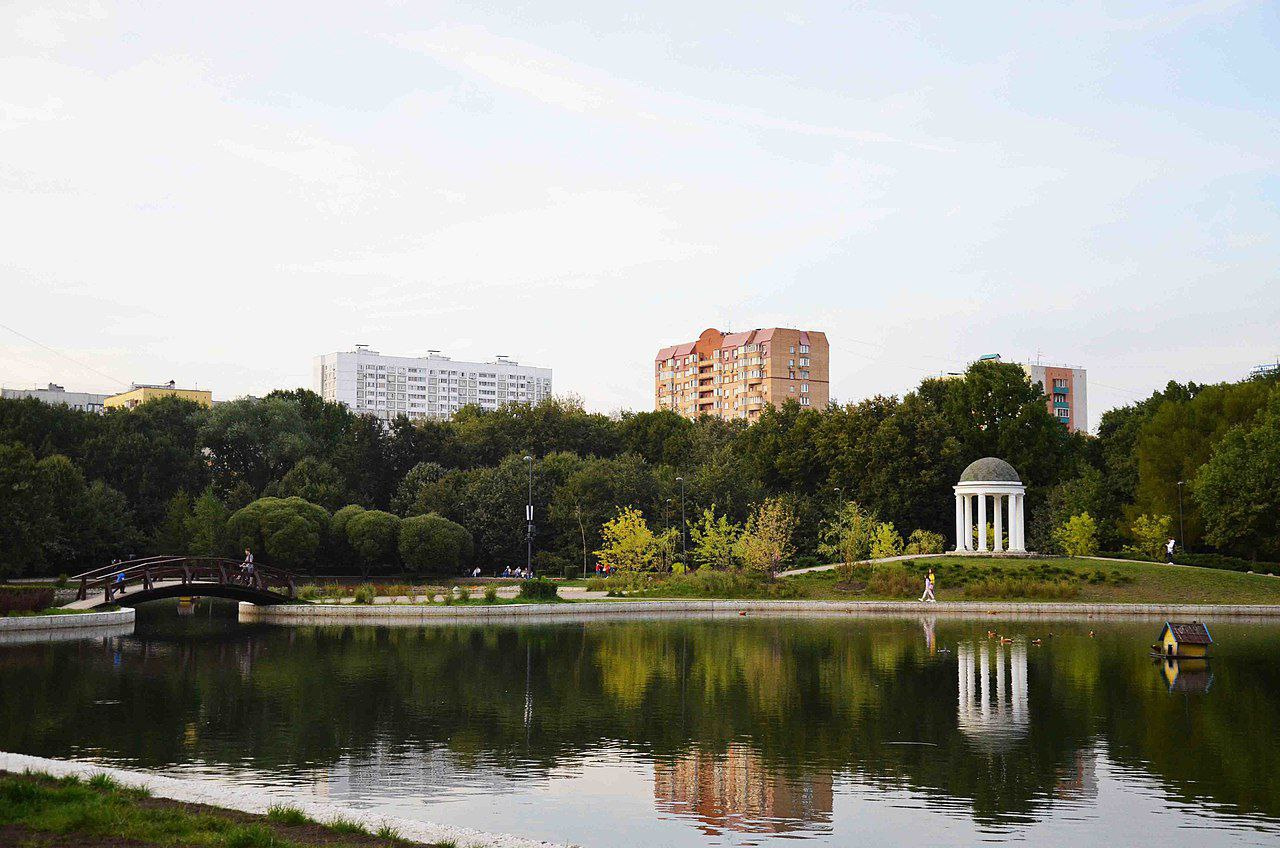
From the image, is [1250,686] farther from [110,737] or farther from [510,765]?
[110,737]

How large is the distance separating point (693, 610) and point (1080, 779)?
99.6ft

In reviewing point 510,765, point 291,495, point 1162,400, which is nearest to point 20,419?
point 291,495

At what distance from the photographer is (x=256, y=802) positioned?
11.4 m

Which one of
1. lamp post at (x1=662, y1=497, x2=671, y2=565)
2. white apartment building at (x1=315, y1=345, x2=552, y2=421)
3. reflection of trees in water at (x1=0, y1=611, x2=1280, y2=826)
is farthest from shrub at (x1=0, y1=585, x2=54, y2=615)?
white apartment building at (x1=315, y1=345, x2=552, y2=421)

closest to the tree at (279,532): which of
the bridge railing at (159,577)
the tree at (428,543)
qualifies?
the tree at (428,543)

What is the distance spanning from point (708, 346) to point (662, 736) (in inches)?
5156

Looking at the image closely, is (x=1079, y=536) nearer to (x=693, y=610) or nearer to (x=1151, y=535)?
(x=1151, y=535)

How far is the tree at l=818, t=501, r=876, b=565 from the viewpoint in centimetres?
5416

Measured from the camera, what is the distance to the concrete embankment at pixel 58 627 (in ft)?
107

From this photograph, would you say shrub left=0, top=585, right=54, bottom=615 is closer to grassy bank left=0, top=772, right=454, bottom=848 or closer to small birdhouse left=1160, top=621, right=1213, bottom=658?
grassy bank left=0, top=772, right=454, bottom=848

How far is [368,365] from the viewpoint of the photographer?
557 ft

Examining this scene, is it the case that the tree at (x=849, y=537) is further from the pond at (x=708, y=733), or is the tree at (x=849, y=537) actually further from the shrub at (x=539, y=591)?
the pond at (x=708, y=733)

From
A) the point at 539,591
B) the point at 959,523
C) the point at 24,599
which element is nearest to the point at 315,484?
the point at 539,591

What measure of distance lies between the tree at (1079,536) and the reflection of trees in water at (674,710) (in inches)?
1073
